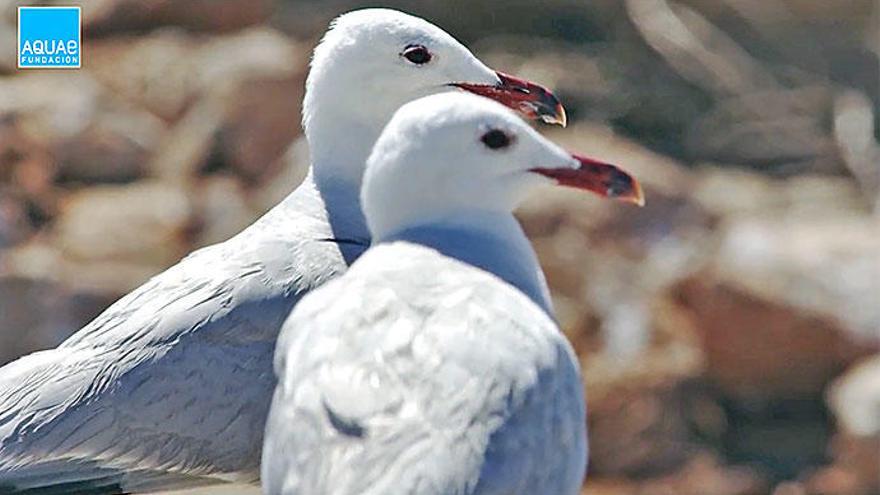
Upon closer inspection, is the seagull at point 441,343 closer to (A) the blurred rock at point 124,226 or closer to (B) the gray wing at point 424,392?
(B) the gray wing at point 424,392

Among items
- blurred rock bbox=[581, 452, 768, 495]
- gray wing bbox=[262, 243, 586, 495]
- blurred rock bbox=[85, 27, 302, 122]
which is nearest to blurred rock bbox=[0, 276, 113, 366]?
blurred rock bbox=[85, 27, 302, 122]

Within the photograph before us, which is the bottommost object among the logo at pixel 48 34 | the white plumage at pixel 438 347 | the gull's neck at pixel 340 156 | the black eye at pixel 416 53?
the logo at pixel 48 34

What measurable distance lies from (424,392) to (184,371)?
34.5 inches

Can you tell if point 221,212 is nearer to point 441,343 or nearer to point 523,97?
point 523,97

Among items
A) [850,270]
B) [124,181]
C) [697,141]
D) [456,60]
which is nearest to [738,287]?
[850,270]

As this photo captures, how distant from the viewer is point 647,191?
27.6 ft

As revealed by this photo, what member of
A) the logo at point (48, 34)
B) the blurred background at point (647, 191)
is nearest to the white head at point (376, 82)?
the logo at point (48, 34)

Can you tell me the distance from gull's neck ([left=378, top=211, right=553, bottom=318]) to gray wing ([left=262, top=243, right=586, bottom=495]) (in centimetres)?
4

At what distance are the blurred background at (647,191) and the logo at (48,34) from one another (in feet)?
2.92

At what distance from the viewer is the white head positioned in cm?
319

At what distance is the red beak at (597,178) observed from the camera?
8.66ft

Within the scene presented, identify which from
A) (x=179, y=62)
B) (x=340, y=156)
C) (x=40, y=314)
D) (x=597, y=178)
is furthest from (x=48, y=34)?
(x=597, y=178)

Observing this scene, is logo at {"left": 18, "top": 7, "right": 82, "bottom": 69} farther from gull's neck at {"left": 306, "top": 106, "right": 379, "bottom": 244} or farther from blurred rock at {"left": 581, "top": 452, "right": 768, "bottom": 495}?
gull's neck at {"left": 306, "top": 106, "right": 379, "bottom": 244}

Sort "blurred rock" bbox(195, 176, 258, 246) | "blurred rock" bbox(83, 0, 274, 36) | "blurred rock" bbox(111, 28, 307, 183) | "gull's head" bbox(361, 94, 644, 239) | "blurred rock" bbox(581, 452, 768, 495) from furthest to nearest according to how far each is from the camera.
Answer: "blurred rock" bbox(83, 0, 274, 36) < "blurred rock" bbox(111, 28, 307, 183) < "blurred rock" bbox(195, 176, 258, 246) < "blurred rock" bbox(581, 452, 768, 495) < "gull's head" bbox(361, 94, 644, 239)
